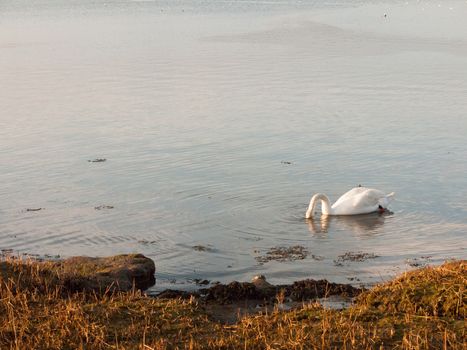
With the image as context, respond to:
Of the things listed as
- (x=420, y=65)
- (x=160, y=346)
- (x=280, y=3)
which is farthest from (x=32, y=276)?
(x=280, y=3)

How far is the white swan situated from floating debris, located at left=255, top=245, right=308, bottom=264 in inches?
75.7

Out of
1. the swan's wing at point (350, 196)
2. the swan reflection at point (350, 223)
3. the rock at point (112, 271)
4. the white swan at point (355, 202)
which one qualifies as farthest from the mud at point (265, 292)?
the swan's wing at point (350, 196)

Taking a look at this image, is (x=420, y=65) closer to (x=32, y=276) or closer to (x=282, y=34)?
(x=282, y=34)

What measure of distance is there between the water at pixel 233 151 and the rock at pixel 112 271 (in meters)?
0.32

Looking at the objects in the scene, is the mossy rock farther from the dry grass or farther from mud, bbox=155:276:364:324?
mud, bbox=155:276:364:324

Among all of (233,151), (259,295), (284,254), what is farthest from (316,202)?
(259,295)

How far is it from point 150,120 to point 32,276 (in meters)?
13.3

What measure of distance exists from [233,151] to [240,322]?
11.1 metres

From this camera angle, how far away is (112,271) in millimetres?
10461

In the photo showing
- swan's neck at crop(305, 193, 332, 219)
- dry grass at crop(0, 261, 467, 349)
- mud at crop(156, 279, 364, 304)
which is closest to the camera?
dry grass at crop(0, 261, 467, 349)

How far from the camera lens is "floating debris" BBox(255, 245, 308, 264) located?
1238 cm

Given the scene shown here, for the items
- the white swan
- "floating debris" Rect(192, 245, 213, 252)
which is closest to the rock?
"floating debris" Rect(192, 245, 213, 252)

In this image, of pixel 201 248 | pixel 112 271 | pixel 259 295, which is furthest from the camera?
pixel 201 248

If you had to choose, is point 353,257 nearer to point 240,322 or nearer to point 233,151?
point 240,322
